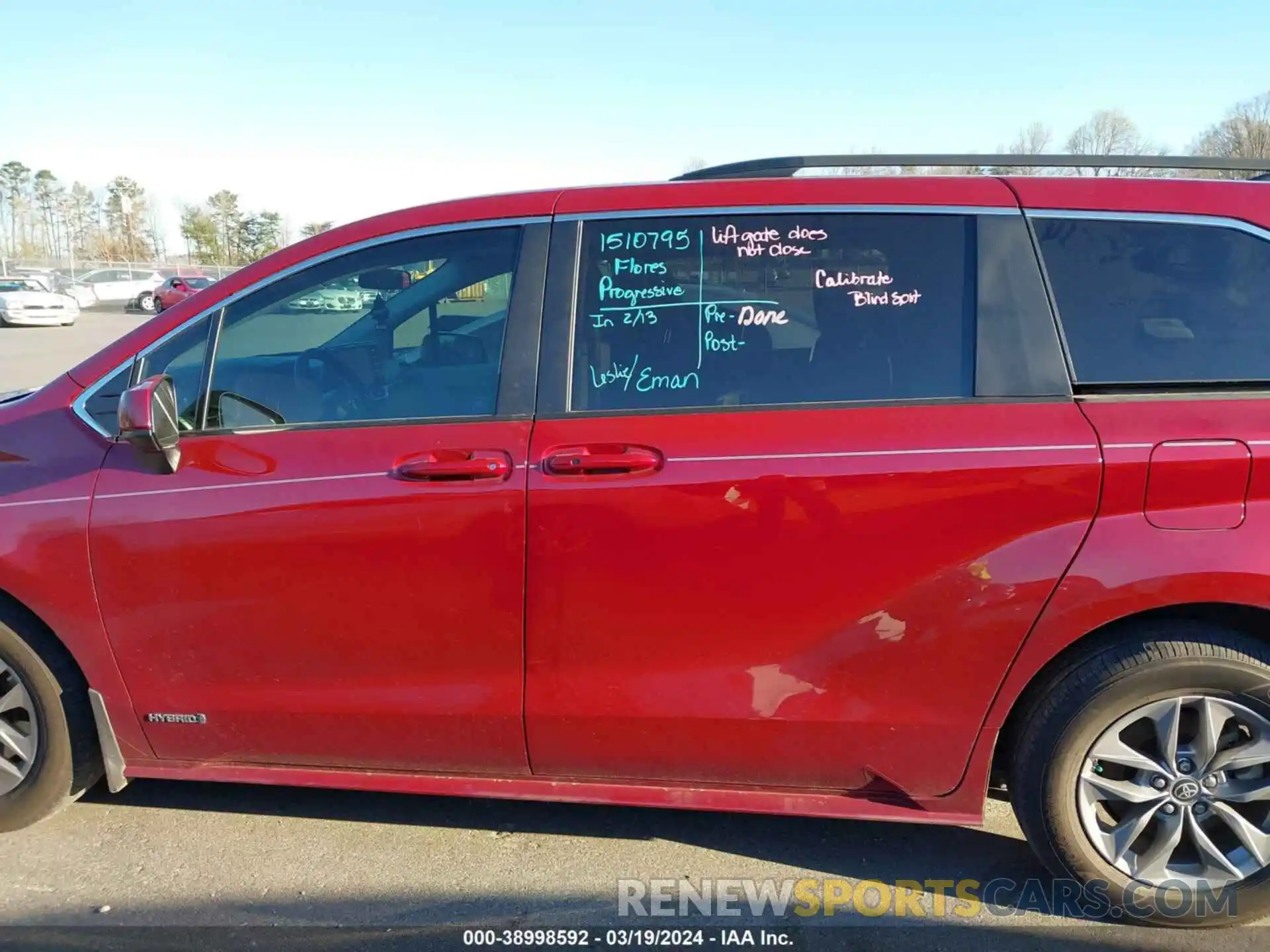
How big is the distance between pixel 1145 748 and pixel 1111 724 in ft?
0.59

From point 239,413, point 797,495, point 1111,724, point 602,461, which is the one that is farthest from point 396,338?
point 1111,724

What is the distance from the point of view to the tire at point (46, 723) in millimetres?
2539

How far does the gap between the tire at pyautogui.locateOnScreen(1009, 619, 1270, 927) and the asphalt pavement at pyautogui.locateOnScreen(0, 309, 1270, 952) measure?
12cm

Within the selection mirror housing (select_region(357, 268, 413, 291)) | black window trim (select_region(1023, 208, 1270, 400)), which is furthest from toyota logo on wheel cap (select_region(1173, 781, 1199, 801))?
mirror housing (select_region(357, 268, 413, 291))

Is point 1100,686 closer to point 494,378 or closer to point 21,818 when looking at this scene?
point 494,378

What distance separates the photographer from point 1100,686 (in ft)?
7.22

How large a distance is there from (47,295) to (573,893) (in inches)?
1003

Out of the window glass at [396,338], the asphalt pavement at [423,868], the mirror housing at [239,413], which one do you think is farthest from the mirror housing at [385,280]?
the asphalt pavement at [423,868]

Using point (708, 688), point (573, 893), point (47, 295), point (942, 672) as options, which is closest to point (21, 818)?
point (573, 893)

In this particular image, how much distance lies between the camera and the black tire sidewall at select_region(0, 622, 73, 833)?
253 cm

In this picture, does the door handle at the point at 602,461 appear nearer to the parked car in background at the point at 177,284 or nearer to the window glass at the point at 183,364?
the window glass at the point at 183,364

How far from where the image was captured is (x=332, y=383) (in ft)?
8.41

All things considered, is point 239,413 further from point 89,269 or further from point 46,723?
point 89,269

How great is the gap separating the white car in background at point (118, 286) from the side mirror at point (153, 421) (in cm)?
3495
